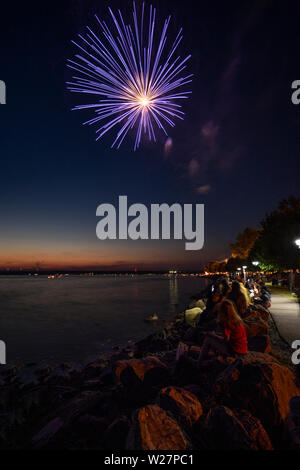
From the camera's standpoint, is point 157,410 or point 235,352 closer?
point 157,410

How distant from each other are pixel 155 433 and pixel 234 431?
3.40ft

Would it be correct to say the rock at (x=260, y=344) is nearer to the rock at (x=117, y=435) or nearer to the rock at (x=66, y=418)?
the rock at (x=66, y=418)

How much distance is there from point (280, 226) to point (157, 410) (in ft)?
96.2

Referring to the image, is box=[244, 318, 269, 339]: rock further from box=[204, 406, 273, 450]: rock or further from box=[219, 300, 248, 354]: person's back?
box=[204, 406, 273, 450]: rock

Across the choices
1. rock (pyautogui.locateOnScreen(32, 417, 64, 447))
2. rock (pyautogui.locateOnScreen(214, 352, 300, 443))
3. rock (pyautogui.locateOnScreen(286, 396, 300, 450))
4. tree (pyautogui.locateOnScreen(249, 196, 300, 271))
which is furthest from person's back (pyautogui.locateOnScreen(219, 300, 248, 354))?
tree (pyautogui.locateOnScreen(249, 196, 300, 271))

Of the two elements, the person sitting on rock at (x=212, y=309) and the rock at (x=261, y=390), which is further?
the person sitting on rock at (x=212, y=309)

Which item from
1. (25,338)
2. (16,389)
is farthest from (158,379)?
(25,338)

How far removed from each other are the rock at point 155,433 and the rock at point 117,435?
1.22 ft

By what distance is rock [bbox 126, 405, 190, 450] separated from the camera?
315cm

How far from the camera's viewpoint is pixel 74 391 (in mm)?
7105

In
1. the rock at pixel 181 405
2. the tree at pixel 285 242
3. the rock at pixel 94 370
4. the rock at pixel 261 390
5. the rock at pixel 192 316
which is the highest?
the tree at pixel 285 242

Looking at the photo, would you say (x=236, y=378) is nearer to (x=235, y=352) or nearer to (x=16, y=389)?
(x=235, y=352)

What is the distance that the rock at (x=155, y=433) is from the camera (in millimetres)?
3146

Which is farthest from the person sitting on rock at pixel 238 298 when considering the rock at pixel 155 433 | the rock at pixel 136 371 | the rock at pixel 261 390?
the rock at pixel 155 433
